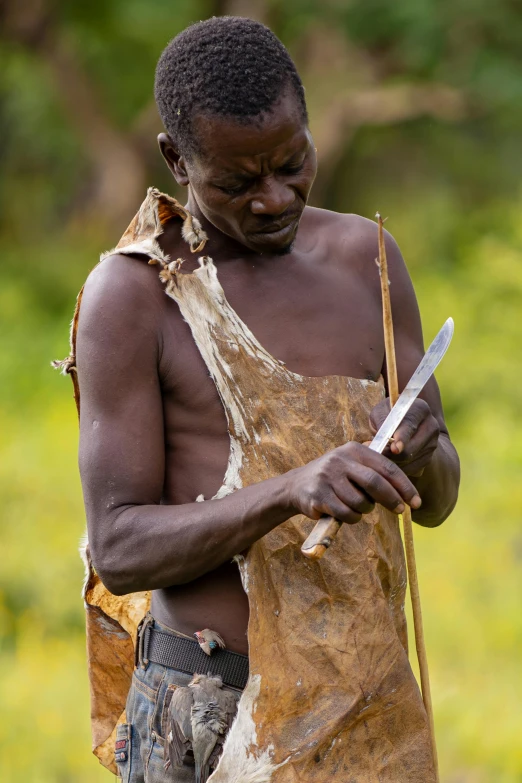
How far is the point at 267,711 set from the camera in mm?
1958

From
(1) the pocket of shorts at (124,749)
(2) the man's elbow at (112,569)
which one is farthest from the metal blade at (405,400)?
(1) the pocket of shorts at (124,749)

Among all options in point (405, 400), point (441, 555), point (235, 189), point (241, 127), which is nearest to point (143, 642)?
point (405, 400)

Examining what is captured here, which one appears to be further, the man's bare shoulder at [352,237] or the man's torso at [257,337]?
the man's bare shoulder at [352,237]

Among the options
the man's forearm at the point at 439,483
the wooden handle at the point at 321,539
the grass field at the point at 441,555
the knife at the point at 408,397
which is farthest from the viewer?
the grass field at the point at 441,555

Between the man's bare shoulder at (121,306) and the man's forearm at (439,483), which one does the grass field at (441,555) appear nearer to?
the man's forearm at (439,483)

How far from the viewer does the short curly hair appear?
75.6 inches

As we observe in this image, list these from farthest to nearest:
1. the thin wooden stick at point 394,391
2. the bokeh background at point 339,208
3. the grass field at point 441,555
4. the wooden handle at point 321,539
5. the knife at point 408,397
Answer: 1. the bokeh background at point 339,208
2. the grass field at point 441,555
3. the thin wooden stick at point 394,391
4. the knife at point 408,397
5. the wooden handle at point 321,539

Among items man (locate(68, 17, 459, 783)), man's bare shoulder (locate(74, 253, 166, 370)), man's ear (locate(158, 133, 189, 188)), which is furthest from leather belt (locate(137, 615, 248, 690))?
man's ear (locate(158, 133, 189, 188))

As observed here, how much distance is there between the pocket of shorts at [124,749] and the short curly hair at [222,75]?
3.58ft

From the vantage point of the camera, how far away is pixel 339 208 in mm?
14883

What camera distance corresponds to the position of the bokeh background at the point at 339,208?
16.0 ft

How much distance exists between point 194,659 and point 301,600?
0.24 m

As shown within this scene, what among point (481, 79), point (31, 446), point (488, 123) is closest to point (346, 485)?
point (31, 446)

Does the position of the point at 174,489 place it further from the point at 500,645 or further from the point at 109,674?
the point at 500,645
